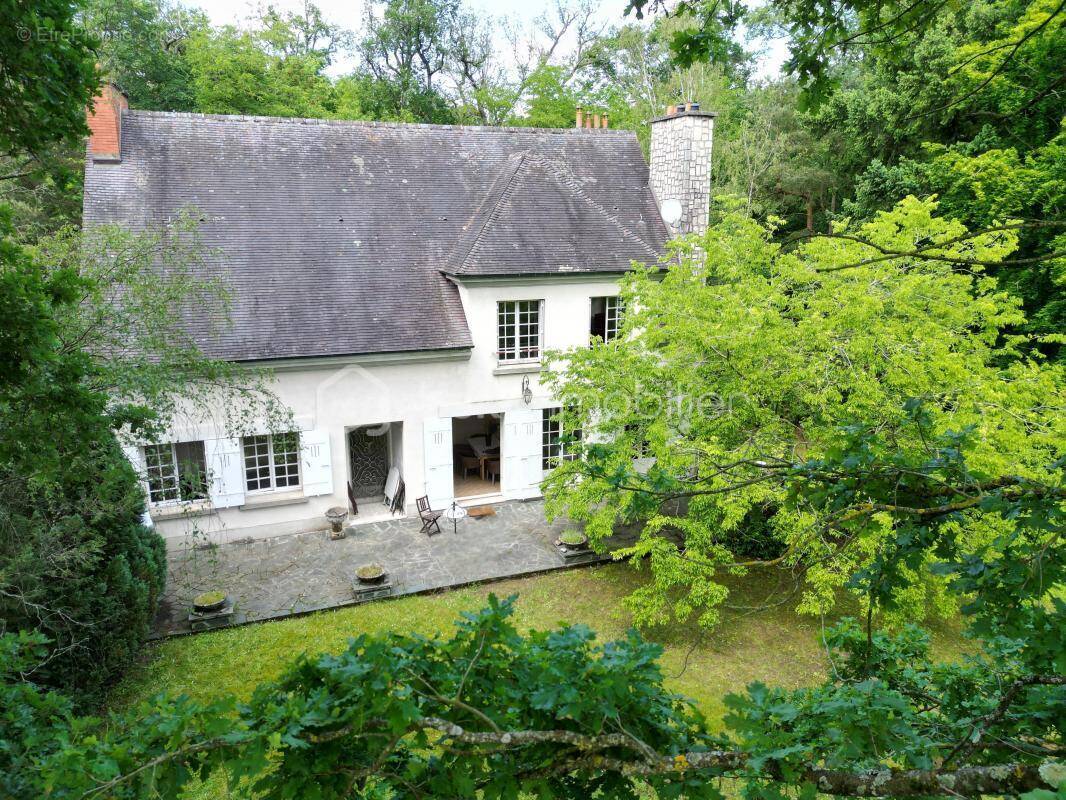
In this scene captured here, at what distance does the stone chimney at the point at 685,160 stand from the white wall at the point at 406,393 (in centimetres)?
312

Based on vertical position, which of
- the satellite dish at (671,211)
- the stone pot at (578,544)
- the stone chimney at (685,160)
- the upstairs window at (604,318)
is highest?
the stone chimney at (685,160)

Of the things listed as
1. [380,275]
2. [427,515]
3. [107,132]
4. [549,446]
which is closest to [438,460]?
[427,515]

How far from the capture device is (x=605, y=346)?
453 inches

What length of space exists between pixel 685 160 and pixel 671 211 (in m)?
1.22

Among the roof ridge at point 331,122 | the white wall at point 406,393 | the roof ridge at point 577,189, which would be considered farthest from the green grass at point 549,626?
the roof ridge at point 331,122

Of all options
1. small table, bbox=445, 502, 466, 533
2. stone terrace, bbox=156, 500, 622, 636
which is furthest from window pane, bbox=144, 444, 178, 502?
small table, bbox=445, 502, 466, 533

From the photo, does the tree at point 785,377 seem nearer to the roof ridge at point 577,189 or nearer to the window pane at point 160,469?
the roof ridge at point 577,189

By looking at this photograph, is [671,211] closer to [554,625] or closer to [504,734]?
[554,625]

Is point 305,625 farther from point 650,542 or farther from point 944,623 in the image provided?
point 944,623

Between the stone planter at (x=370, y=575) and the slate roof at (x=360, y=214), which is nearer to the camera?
the stone planter at (x=370, y=575)

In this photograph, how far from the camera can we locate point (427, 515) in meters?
14.4

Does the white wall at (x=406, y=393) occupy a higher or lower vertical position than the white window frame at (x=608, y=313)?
lower

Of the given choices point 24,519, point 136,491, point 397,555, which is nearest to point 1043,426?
point 397,555

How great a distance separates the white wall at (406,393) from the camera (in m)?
13.4
